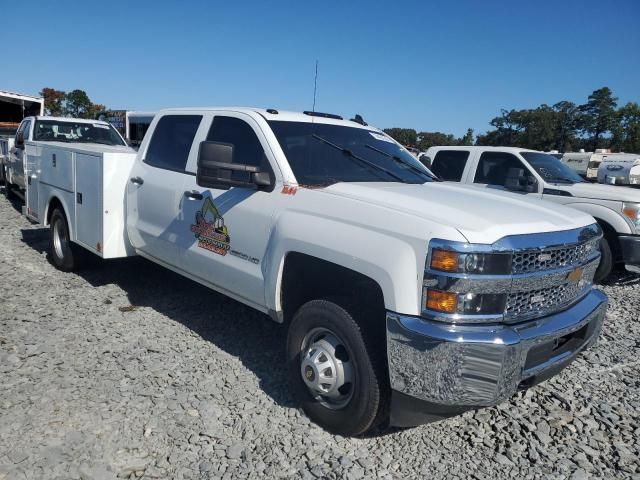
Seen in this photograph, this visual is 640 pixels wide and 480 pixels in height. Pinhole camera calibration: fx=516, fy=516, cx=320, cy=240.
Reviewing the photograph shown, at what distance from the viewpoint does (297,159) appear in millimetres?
3627

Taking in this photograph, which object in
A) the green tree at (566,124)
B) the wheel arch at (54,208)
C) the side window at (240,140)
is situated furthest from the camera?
the green tree at (566,124)

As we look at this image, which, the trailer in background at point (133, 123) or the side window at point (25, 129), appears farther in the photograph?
the trailer in background at point (133, 123)

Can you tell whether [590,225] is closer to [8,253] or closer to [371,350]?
[371,350]

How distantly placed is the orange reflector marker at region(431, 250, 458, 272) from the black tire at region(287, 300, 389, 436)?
630 millimetres

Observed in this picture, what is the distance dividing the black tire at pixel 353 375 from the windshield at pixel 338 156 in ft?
2.89

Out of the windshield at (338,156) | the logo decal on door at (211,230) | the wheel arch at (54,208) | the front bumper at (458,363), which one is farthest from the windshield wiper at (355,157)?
the wheel arch at (54,208)

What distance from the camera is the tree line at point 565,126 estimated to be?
69500 mm

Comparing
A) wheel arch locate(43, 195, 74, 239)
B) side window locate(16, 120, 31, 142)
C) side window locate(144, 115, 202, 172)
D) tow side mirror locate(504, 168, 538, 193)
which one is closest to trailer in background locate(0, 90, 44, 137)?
side window locate(16, 120, 31, 142)

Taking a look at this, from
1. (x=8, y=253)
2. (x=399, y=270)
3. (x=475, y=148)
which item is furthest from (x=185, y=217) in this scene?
(x=475, y=148)

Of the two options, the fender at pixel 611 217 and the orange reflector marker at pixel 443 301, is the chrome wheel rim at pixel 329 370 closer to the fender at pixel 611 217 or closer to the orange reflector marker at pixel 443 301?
the orange reflector marker at pixel 443 301

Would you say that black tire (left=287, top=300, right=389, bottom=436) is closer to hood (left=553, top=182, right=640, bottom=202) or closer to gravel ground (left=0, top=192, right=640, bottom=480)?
gravel ground (left=0, top=192, right=640, bottom=480)

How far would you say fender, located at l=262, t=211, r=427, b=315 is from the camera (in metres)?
2.60

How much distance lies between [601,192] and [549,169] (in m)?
1.00

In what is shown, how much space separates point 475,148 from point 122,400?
6.65m
